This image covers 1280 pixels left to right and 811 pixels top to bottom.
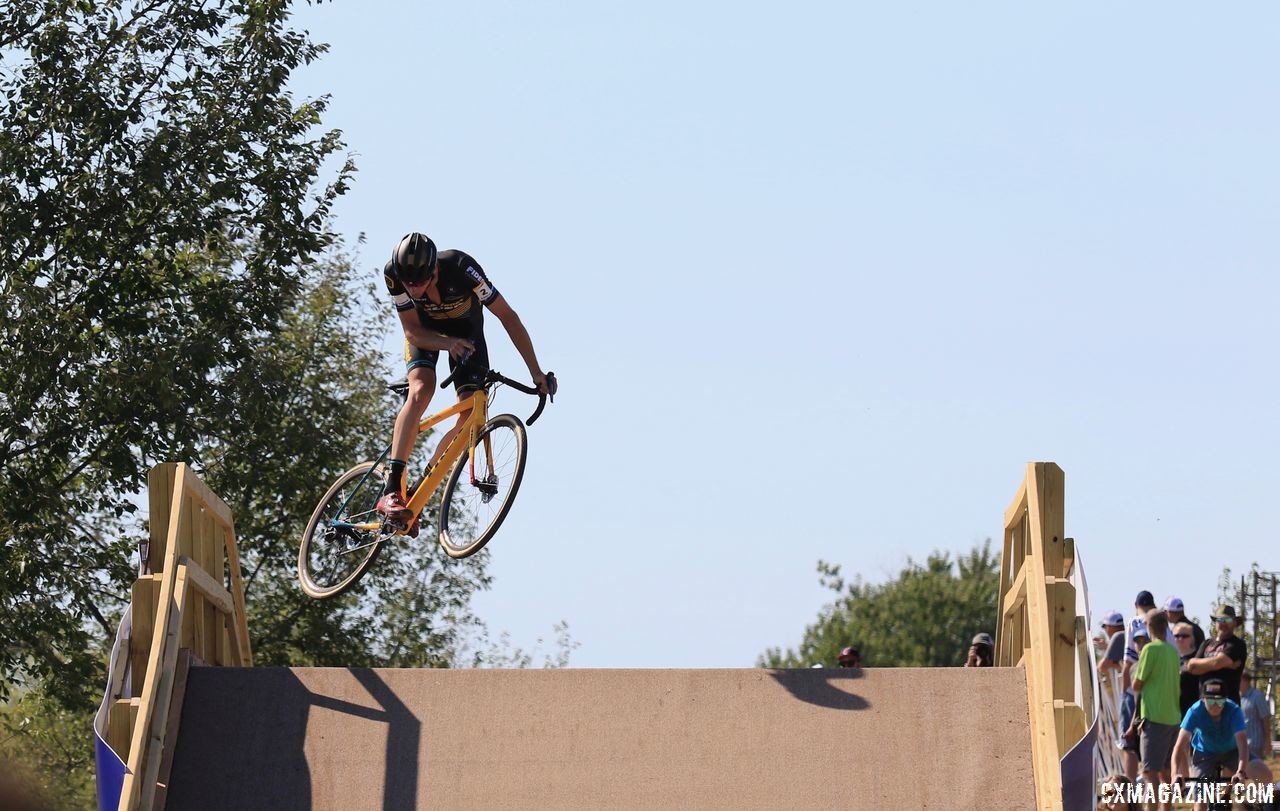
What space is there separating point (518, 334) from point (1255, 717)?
17.9 ft

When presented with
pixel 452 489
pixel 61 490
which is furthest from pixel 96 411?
pixel 452 489

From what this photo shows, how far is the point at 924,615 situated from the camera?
261 feet

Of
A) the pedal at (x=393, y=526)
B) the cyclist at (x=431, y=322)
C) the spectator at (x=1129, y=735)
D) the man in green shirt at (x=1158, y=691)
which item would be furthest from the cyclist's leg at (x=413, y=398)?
the spectator at (x=1129, y=735)

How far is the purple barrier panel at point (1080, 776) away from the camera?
6957 mm

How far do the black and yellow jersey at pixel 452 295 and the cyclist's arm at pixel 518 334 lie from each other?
0.19 feet

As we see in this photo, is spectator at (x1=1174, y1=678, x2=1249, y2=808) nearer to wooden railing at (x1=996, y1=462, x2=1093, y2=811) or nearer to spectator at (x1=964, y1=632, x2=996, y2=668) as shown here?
spectator at (x1=964, y1=632, x2=996, y2=668)

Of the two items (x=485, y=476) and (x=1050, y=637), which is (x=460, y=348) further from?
(x=1050, y=637)

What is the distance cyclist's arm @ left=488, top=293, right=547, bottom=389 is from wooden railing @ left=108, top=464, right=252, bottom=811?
1.82 metres

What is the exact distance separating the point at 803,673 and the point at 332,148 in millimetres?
11973

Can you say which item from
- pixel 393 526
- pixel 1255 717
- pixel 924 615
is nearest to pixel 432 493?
pixel 393 526

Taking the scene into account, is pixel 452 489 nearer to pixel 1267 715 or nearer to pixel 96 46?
pixel 1267 715

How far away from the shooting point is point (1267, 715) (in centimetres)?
1088

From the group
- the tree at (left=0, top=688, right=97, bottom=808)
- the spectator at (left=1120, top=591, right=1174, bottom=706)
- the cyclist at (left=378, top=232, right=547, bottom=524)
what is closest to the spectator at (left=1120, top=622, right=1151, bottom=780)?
the spectator at (left=1120, top=591, right=1174, bottom=706)

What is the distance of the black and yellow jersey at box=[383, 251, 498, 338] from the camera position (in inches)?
355
